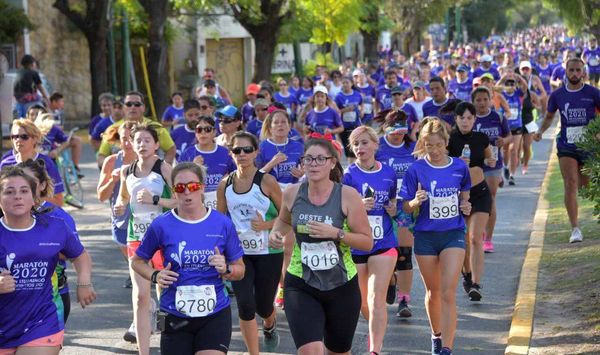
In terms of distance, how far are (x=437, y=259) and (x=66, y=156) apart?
11.0m

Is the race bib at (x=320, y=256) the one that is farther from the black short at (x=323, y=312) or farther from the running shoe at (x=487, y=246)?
the running shoe at (x=487, y=246)

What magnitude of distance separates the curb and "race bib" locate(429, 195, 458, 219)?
1.13m

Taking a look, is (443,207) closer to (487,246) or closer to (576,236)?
(487,246)

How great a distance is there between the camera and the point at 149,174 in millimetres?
8797

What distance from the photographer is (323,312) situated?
6.82 metres

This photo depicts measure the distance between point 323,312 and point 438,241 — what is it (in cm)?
180

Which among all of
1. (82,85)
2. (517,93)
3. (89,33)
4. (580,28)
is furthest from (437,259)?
(82,85)

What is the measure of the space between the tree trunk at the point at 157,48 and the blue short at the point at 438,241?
60.5ft

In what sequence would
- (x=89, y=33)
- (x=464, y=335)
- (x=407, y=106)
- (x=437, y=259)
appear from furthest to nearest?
(x=89, y=33)
(x=407, y=106)
(x=464, y=335)
(x=437, y=259)

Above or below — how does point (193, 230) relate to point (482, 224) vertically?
above

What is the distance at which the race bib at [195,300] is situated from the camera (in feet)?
20.7

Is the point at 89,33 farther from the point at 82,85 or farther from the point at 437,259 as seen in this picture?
the point at 437,259

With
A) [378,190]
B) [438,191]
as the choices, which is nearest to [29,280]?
[378,190]

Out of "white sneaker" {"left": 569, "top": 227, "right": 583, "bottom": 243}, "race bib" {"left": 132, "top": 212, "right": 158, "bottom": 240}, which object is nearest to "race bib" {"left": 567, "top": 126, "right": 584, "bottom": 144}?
"white sneaker" {"left": 569, "top": 227, "right": 583, "bottom": 243}
